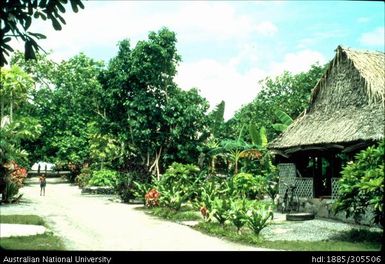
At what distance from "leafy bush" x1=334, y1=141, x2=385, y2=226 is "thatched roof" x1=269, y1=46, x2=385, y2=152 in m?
3.20

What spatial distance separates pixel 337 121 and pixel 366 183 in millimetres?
6687

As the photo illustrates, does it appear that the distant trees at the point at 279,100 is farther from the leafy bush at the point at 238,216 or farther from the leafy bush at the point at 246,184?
the leafy bush at the point at 238,216

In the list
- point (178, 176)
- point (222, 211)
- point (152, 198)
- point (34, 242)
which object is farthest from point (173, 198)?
point (34, 242)

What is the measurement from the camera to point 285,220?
1439 centimetres

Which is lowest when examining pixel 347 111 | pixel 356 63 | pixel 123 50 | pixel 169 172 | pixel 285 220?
pixel 285 220

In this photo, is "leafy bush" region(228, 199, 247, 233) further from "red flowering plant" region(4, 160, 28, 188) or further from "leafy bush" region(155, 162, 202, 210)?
"red flowering plant" region(4, 160, 28, 188)

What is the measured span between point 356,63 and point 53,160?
28922mm

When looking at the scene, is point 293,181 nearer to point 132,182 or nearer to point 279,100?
point 132,182

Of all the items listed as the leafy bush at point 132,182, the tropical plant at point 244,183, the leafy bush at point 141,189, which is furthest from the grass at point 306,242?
the leafy bush at point 132,182

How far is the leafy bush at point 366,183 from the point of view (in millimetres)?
8742

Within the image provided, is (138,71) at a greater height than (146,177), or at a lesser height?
greater
